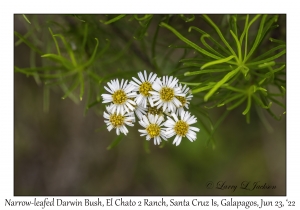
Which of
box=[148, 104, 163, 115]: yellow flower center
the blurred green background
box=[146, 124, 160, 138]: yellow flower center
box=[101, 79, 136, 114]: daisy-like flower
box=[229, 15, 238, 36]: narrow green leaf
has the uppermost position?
box=[229, 15, 238, 36]: narrow green leaf

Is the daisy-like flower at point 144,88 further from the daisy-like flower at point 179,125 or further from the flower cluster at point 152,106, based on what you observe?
the daisy-like flower at point 179,125

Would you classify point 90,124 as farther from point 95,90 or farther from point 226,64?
point 226,64

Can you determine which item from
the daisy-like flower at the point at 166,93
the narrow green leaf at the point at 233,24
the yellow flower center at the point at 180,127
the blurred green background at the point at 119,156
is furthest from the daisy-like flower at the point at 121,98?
the blurred green background at the point at 119,156

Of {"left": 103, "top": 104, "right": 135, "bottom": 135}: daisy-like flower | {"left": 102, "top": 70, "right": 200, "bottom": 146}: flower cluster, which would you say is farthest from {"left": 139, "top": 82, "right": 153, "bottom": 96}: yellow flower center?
{"left": 103, "top": 104, "right": 135, "bottom": 135}: daisy-like flower

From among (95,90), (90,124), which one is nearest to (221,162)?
(90,124)

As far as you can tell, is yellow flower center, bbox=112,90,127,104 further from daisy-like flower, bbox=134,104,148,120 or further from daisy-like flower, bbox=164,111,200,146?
daisy-like flower, bbox=164,111,200,146

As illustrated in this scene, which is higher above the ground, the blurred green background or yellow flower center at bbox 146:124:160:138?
yellow flower center at bbox 146:124:160:138

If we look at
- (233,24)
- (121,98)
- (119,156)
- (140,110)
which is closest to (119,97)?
(121,98)

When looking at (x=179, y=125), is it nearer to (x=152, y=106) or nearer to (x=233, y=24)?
(x=152, y=106)
